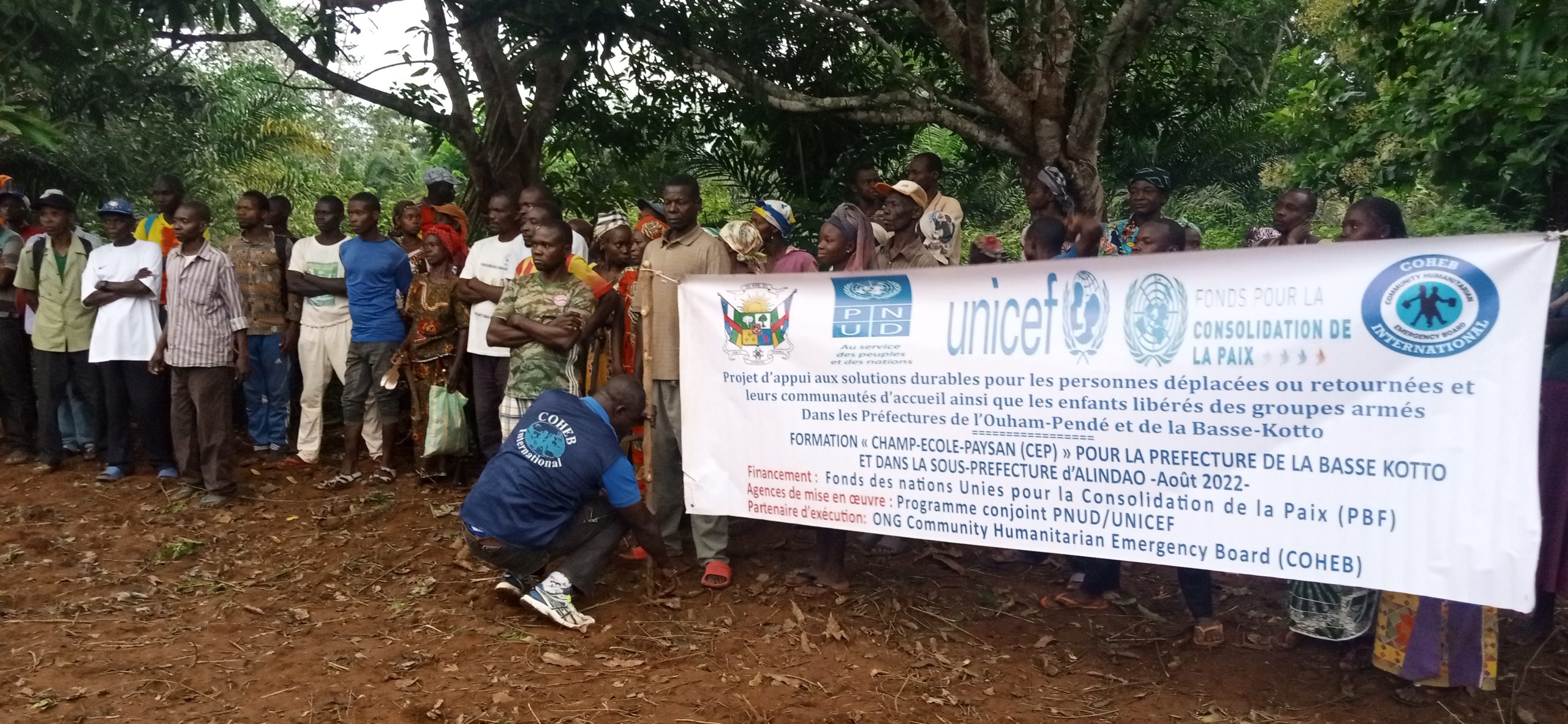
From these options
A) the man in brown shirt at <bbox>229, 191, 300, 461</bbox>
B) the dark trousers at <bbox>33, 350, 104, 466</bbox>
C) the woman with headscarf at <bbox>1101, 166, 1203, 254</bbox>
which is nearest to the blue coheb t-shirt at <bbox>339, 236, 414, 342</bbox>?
the man in brown shirt at <bbox>229, 191, 300, 461</bbox>

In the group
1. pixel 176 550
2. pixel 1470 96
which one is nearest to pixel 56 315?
pixel 176 550

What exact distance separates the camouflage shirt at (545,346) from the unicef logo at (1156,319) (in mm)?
2817

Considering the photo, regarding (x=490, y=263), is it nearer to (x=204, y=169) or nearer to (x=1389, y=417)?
(x=1389, y=417)

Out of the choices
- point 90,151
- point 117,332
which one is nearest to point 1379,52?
point 117,332

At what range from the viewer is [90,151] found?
11891 mm

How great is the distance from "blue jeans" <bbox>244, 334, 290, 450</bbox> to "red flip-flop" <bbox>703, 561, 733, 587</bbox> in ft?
13.1

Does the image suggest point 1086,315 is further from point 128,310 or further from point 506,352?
point 128,310

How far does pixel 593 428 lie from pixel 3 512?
4489 mm

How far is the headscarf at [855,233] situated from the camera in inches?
221

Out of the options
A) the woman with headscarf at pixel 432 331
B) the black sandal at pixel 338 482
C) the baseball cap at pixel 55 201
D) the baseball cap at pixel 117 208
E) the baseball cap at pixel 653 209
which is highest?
the baseball cap at pixel 55 201

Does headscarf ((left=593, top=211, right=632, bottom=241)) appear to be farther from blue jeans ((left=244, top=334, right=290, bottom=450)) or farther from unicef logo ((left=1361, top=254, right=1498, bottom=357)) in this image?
unicef logo ((left=1361, top=254, right=1498, bottom=357))

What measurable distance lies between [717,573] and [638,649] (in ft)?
2.52

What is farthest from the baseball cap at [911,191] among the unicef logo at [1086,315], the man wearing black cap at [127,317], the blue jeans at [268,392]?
the man wearing black cap at [127,317]

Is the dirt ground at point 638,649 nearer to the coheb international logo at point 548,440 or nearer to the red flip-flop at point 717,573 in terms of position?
the red flip-flop at point 717,573
